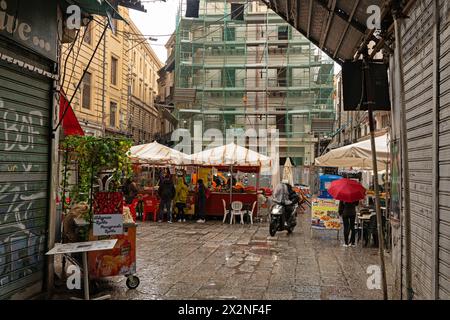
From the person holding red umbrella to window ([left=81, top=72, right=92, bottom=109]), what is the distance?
1881cm

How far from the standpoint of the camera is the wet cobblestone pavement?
21.7ft

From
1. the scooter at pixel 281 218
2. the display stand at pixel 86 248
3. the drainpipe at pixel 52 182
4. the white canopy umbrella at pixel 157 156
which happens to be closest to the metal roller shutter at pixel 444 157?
the display stand at pixel 86 248

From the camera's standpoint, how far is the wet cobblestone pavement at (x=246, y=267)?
6.61 m

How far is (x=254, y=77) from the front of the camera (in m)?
36.2

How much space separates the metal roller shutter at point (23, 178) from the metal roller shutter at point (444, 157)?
493 cm

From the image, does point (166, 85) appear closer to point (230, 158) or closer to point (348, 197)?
point (230, 158)

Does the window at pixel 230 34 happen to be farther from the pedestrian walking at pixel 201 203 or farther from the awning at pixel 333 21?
the awning at pixel 333 21

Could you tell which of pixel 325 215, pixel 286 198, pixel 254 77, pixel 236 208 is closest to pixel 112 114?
pixel 254 77

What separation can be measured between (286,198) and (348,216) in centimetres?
248

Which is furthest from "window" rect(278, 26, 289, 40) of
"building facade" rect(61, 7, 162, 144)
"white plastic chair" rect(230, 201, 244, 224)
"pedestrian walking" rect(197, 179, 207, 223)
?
"white plastic chair" rect(230, 201, 244, 224)

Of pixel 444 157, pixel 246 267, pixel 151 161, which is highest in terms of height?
pixel 151 161

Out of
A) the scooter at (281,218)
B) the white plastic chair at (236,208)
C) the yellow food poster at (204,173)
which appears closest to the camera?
the scooter at (281,218)

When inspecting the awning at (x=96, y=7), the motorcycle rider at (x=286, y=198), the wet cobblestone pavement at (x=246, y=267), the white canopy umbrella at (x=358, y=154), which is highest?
the awning at (x=96, y=7)

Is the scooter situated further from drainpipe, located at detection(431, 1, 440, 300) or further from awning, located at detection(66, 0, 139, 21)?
drainpipe, located at detection(431, 1, 440, 300)
